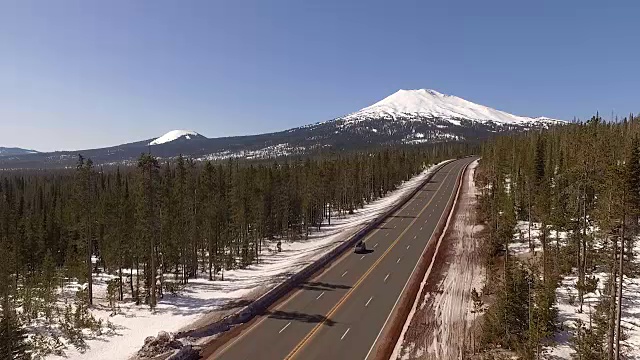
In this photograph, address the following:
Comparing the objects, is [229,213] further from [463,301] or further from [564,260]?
[564,260]

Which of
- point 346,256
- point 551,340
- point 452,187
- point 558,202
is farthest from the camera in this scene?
point 452,187

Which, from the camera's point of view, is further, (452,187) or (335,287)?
(452,187)

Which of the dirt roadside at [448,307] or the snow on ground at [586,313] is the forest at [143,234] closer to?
the dirt roadside at [448,307]

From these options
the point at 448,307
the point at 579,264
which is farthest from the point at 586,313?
the point at 448,307

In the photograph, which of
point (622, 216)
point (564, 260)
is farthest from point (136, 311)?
point (564, 260)

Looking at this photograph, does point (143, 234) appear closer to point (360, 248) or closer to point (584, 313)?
point (360, 248)

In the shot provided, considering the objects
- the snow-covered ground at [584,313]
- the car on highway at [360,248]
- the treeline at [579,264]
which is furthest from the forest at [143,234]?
the snow-covered ground at [584,313]

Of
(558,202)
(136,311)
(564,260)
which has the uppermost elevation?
(558,202)

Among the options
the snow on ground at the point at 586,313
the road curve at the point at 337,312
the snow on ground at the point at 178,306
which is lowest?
the snow on ground at the point at 178,306
